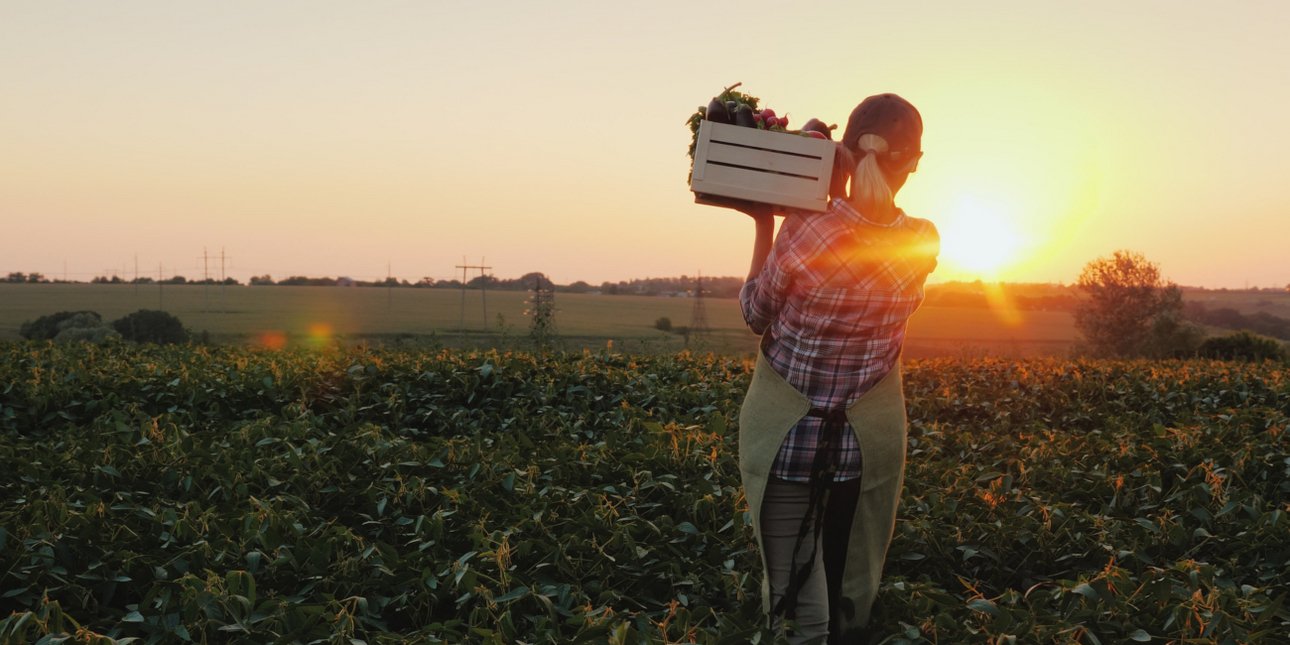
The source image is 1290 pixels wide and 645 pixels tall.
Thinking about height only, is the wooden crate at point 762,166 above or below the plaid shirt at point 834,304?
above

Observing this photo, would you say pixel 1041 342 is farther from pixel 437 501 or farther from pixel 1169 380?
pixel 437 501

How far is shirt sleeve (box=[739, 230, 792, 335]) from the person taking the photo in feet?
9.43

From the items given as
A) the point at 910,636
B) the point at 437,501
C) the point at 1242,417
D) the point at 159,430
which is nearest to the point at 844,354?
the point at 910,636

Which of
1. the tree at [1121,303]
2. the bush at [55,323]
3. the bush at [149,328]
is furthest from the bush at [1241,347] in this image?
the bush at [55,323]

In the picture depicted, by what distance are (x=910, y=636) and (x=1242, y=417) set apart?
506cm

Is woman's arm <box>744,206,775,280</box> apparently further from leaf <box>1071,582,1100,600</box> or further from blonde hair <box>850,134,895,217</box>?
leaf <box>1071,582,1100,600</box>

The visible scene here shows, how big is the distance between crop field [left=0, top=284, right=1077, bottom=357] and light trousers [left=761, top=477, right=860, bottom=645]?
3098cm

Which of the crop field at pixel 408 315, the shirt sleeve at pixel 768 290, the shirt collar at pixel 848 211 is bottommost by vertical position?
the crop field at pixel 408 315

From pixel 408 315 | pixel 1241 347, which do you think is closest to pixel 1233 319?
pixel 1241 347

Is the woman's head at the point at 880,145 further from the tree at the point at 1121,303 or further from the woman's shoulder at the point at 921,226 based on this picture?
the tree at the point at 1121,303

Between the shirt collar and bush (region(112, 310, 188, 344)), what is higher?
the shirt collar

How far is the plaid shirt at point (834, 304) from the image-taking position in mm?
2879

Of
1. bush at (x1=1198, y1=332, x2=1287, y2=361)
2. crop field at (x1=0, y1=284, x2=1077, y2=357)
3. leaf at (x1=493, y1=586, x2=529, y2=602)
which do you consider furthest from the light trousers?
crop field at (x1=0, y1=284, x2=1077, y2=357)

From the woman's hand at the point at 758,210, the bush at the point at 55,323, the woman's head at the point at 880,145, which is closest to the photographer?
the woman's head at the point at 880,145
